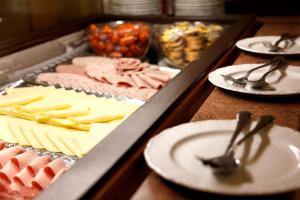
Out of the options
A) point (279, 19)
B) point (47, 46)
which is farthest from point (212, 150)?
point (279, 19)

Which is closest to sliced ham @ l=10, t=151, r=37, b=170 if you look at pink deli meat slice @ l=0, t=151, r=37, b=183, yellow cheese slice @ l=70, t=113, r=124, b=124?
pink deli meat slice @ l=0, t=151, r=37, b=183

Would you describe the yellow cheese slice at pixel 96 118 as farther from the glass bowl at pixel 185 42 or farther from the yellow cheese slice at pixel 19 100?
the glass bowl at pixel 185 42

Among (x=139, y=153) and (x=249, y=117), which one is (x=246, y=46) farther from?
(x=139, y=153)

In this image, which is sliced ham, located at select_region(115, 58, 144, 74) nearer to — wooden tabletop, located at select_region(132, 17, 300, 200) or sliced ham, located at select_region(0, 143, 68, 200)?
wooden tabletop, located at select_region(132, 17, 300, 200)

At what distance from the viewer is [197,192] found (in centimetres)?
70

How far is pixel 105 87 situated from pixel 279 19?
3.85 feet

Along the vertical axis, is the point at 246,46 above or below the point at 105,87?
above

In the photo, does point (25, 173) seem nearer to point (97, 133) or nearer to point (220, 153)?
point (97, 133)

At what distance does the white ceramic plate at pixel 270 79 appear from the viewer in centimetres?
112

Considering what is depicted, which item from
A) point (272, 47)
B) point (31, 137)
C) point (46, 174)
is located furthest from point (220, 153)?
point (272, 47)

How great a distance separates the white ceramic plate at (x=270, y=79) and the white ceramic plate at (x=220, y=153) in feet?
0.91

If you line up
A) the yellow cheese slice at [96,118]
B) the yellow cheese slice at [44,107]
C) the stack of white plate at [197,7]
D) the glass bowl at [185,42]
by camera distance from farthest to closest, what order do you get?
the stack of white plate at [197,7], the glass bowl at [185,42], the yellow cheese slice at [44,107], the yellow cheese slice at [96,118]

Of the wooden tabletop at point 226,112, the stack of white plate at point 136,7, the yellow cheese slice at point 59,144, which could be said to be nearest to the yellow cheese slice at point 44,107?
the yellow cheese slice at point 59,144

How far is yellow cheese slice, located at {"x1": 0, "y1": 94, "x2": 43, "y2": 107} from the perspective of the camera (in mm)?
1403
